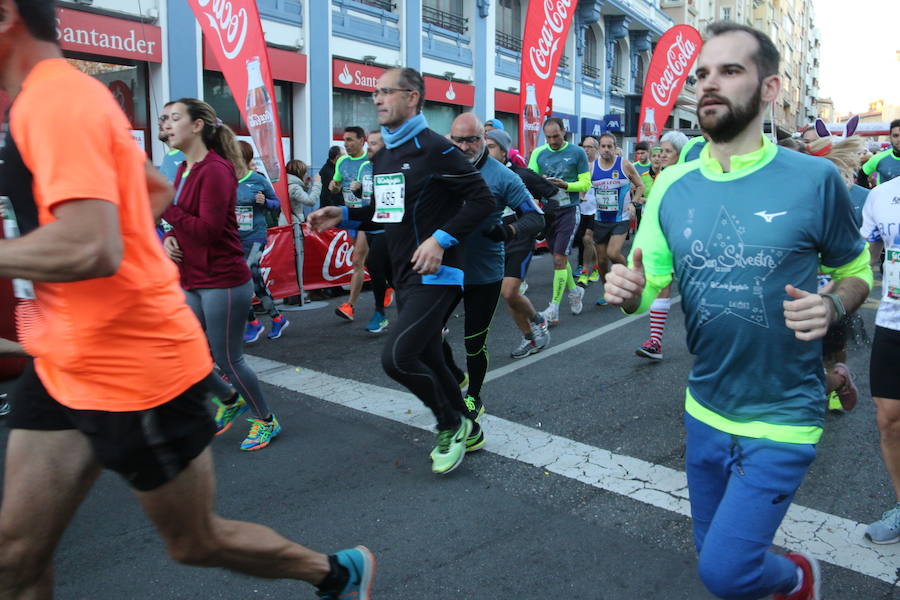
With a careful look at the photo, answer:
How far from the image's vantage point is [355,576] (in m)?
2.42

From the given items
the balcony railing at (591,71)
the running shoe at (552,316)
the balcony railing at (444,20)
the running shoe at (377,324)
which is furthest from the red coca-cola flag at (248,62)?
the balcony railing at (591,71)

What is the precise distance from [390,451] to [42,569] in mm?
2475

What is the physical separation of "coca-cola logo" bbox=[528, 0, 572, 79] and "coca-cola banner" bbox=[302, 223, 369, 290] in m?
4.26

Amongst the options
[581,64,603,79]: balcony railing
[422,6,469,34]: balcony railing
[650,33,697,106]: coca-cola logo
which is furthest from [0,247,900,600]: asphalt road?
[581,64,603,79]: balcony railing

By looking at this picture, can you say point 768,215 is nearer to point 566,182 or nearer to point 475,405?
point 475,405

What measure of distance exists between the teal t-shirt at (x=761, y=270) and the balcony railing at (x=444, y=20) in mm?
18070

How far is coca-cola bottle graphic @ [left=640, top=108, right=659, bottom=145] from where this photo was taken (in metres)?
15.7

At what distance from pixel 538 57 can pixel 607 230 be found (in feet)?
13.0

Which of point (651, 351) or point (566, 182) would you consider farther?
point (566, 182)

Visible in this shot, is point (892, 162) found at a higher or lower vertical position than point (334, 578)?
higher

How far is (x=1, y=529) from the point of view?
6.08 ft

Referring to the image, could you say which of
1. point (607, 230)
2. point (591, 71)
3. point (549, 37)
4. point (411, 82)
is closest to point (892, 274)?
point (411, 82)

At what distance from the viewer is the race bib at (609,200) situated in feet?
29.3

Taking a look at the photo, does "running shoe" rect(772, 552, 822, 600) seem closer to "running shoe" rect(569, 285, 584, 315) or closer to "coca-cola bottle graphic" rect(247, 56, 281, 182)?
"running shoe" rect(569, 285, 584, 315)
